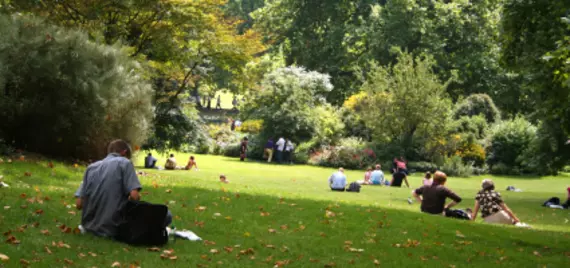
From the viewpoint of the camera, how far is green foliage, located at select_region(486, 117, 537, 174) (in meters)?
41.3

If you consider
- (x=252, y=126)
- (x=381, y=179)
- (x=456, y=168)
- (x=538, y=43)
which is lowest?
(x=381, y=179)

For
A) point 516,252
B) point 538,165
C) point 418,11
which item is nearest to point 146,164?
point 538,165

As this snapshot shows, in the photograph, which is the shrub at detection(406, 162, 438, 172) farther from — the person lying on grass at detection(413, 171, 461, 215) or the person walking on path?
the person lying on grass at detection(413, 171, 461, 215)

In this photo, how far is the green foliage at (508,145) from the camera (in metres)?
41.3

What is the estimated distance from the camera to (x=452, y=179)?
36469 millimetres

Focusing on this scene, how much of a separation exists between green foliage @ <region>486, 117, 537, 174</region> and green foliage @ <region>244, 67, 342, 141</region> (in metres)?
9.75

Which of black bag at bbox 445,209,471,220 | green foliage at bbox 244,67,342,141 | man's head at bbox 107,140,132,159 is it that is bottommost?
black bag at bbox 445,209,471,220

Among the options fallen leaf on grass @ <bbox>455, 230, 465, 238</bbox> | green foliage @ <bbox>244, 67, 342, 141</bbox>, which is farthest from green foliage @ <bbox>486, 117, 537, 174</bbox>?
fallen leaf on grass @ <bbox>455, 230, 465, 238</bbox>

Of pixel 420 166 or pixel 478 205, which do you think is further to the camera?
pixel 420 166

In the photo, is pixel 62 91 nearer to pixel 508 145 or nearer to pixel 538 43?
pixel 538 43

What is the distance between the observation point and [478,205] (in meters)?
16.6

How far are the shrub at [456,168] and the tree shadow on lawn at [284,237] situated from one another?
2420 cm

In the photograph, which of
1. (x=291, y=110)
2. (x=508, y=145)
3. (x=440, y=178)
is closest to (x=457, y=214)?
(x=440, y=178)

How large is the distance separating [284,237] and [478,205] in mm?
6929
